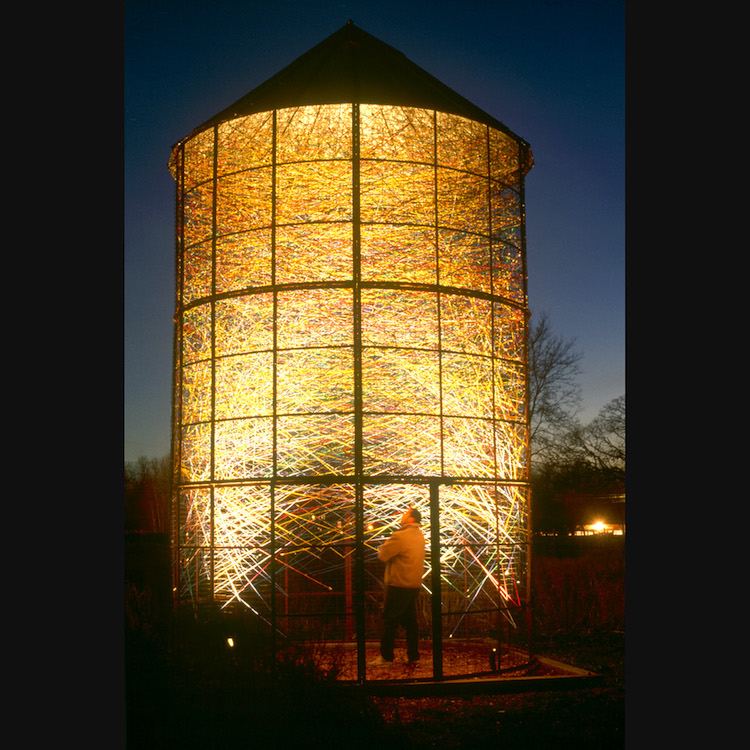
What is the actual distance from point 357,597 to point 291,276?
4.19m

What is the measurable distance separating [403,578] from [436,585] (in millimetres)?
413

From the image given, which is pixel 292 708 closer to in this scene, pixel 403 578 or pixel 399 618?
pixel 403 578

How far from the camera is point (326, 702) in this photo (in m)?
8.52

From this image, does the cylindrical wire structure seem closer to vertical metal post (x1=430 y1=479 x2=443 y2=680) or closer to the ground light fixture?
the ground light fixture

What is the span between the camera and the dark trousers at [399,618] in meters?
11.2

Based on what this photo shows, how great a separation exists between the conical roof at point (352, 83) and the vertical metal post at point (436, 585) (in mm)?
5125

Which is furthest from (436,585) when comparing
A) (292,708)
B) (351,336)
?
(351,336)

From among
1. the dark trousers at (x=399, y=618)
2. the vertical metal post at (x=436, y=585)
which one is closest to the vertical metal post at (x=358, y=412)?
the dark trousers at (x=399, y=618)

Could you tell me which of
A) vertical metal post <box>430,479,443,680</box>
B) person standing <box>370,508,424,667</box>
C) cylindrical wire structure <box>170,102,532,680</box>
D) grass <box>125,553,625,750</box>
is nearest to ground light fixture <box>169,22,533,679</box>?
cylindrical wire structure <box>170,102,532,680</box>

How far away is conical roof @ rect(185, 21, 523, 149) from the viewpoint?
1239 centimetres

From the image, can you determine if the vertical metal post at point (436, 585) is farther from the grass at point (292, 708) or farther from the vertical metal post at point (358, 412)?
the vertical metal post at point (358, 412)

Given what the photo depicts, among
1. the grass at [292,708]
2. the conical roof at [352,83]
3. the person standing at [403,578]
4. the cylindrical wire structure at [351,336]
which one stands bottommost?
the grass at [292,708]

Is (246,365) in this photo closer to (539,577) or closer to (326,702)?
(326,702)

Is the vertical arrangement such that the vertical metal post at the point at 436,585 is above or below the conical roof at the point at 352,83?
below
